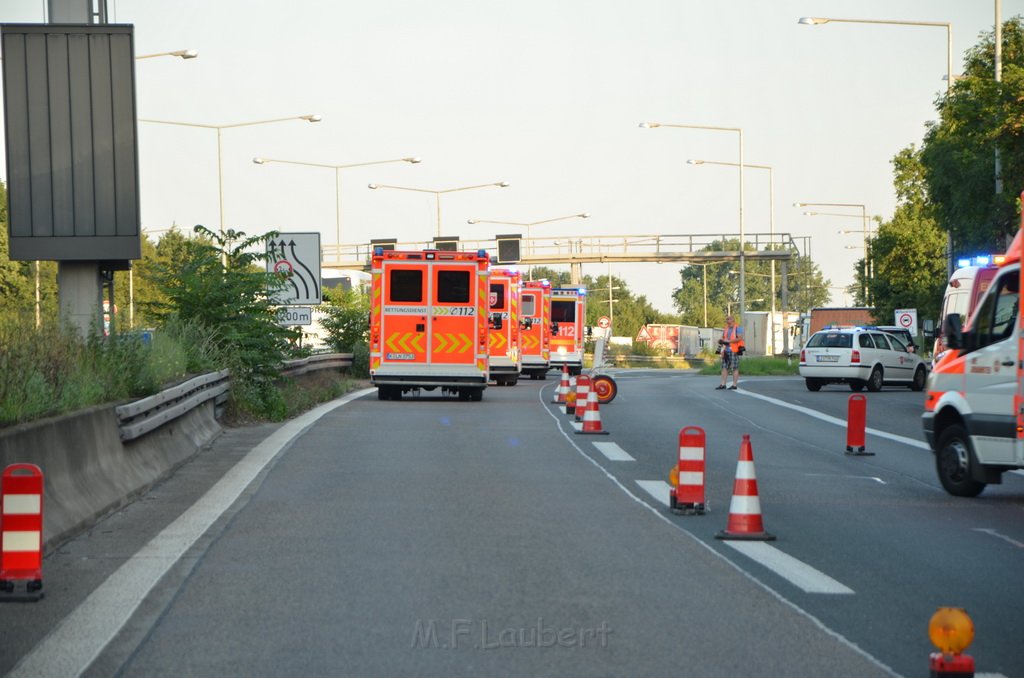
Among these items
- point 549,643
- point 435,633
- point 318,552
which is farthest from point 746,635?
point 318,552

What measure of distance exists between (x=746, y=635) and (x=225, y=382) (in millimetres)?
13533

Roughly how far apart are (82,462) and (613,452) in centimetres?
765

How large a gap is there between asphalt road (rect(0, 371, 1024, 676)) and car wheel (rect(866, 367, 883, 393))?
22.5m

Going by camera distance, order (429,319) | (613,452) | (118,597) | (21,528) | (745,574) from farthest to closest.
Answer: (429,319), (613,452), (745,574), (118,597), (21,528)

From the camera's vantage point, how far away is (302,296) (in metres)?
27.1

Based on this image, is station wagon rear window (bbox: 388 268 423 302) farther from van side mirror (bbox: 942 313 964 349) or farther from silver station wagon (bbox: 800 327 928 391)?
van side mirror (bbox: 942 313 964 349)

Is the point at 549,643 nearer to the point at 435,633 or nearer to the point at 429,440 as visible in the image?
the point at 435,633

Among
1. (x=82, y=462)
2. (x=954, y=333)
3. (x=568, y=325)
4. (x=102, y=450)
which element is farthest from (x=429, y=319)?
(x=568, y=325)

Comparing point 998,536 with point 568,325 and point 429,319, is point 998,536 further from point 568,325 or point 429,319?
point 568,325

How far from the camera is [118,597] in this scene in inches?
302

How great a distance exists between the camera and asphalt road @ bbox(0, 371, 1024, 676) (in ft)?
21.1

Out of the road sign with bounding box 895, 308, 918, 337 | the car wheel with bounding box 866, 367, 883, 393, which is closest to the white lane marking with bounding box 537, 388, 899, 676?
the car wheel with bounding box 866, 367, 883, 393

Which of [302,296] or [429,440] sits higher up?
[302,296]

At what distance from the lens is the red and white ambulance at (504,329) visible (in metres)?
36.4
